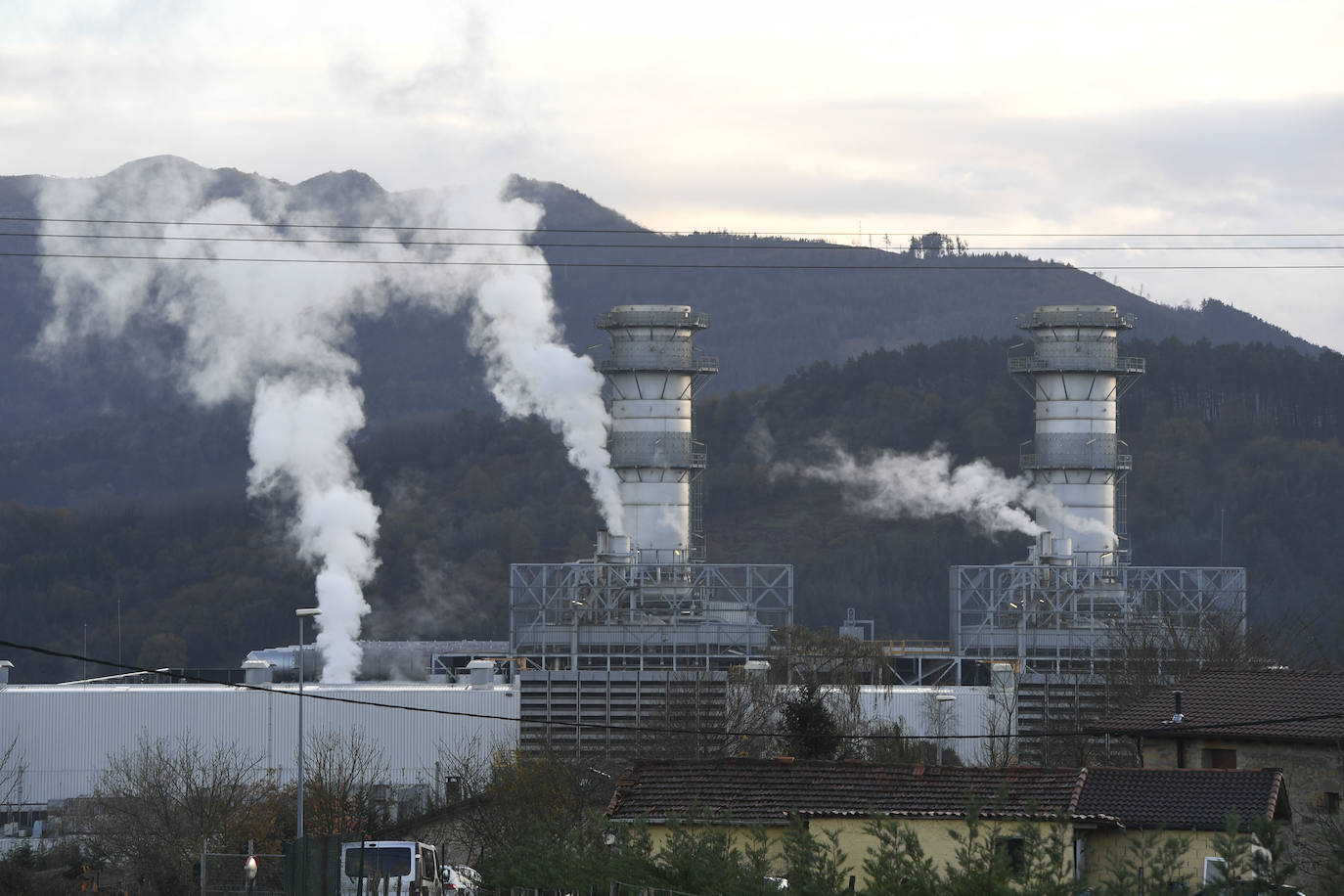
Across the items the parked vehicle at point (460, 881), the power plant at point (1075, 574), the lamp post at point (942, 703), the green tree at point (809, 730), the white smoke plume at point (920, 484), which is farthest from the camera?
the white smoke plume at point (920, 484)

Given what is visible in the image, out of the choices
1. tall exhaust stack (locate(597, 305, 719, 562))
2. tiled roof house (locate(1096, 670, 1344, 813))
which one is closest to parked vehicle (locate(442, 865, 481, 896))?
tiled roof house (locate(1096, 670, 1344, 813))

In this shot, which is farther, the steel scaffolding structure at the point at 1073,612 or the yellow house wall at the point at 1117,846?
the steel scaffolding structure at the point at 1073,612

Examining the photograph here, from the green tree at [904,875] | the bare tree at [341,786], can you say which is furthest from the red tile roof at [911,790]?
the bare tree at [341,786]

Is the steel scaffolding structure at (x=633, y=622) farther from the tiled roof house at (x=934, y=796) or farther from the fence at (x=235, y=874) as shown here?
the tiled roof house at (x=934, y=796)

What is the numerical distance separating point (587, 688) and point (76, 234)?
11323 cm

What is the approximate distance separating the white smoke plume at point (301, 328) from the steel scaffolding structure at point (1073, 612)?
1649cm

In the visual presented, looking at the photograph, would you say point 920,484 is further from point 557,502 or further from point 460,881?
point 460,881

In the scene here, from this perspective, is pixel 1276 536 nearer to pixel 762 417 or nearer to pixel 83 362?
pixel 762 417

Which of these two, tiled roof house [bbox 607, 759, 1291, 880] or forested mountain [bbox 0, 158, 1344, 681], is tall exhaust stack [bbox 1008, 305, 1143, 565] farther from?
tiled roof house [bbox 607, 759, 1291, 880]

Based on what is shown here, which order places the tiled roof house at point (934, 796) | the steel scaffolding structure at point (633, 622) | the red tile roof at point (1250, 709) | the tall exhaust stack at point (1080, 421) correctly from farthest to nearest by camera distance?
the tall exhaust stack at point (1080, 421), the steel scaffolding structure at point (633, 622), the red tile roof at point (1250, 709), the tiled roof house at point (934, 796)

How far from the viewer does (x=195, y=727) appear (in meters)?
65.7

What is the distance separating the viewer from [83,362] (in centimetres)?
18912

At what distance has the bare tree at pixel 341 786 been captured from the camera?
48.2m

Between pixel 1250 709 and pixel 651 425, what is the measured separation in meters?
44.5
